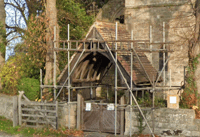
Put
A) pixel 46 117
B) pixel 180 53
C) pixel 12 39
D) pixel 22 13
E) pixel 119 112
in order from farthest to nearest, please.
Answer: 1. pixel 22 13
2. pixel 12 39
3. pixel 180 53
4. pixel 46 117
5. pixel 119 112

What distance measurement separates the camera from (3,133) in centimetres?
1471

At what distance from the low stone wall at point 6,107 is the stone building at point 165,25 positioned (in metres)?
8.28

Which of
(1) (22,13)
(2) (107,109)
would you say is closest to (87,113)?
(2) (107,109)

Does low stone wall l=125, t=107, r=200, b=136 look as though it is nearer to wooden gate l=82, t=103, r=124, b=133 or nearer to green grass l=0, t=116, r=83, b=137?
wooden gate l=82, t=103, r=124, b=133

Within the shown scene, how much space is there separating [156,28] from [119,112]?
8.56 metres

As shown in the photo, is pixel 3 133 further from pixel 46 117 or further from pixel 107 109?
pixel 107 109

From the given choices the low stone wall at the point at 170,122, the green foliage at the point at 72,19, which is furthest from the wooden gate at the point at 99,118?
the green foliage at the point at 72,19

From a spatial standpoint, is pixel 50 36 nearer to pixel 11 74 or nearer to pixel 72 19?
pixel 72 19

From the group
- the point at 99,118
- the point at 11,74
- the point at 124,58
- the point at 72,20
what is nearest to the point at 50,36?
the point at 72,20

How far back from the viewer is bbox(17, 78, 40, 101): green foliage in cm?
1992

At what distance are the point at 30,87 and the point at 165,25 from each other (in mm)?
8562

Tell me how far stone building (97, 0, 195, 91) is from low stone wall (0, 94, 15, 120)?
326 inches

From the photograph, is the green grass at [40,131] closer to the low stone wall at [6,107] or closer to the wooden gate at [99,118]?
the wooden gate at [99,118]

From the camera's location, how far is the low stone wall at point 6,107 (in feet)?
57.1
